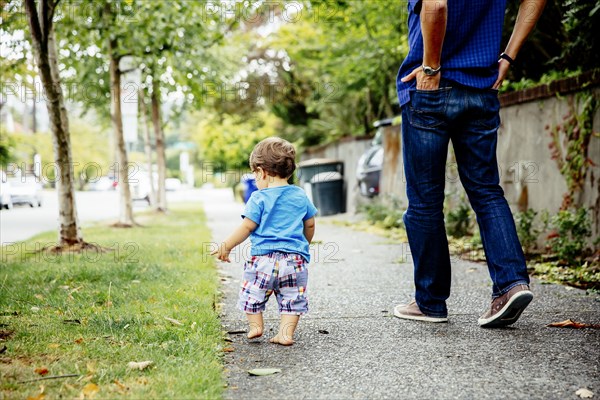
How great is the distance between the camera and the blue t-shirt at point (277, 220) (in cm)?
344

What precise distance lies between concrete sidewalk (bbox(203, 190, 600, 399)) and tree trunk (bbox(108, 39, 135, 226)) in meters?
7.73

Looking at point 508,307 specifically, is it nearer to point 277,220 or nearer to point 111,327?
point 277,220

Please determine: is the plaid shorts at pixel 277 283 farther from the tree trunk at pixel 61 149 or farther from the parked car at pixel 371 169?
the parked car at pixel 371 169

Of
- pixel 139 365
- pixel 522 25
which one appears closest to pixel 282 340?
pixel 139 365

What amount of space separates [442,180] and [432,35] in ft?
2.52

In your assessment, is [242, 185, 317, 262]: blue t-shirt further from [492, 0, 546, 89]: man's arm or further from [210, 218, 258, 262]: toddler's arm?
[492, 0, 546, 89]: man's arm

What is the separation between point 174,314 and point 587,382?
220cm

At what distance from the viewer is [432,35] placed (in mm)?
3246

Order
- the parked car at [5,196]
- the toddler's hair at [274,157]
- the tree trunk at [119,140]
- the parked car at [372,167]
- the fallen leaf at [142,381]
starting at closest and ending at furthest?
the fallen leaf at [142,381], the toddler's hair at [274,157], the tree trunk at [119,140], the parked car at [372,167], the parked car at [5,196]

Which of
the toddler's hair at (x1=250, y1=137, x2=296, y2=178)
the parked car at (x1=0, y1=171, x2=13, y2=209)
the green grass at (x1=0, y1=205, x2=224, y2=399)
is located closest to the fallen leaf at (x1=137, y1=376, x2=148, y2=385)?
the green grass at (x1=0, y1=205, x2=224, y2=399)

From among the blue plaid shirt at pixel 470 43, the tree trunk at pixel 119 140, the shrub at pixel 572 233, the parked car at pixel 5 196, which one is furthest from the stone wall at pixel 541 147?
the parked car at pixel 5 196

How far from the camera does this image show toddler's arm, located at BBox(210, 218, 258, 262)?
337cm

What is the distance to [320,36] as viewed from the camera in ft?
54.6

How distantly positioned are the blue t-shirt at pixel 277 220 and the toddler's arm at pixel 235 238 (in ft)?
0.11
